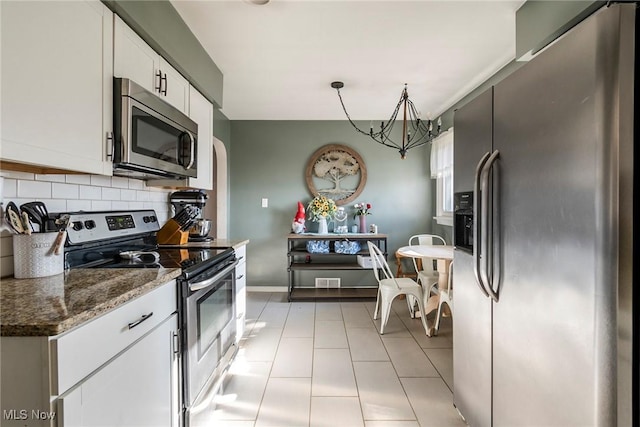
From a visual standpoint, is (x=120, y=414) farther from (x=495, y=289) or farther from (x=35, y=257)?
(x=495, y=289)

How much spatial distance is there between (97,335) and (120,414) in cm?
30

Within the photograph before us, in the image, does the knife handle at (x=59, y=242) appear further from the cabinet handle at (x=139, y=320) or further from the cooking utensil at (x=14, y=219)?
the cabinet handle at (x=139, y=320)

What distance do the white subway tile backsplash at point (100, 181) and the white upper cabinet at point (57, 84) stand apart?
1.34 ft

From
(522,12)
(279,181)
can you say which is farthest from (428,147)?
(522,12)

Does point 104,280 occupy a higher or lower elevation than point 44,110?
lower

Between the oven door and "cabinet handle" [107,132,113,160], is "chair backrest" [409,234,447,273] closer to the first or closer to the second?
the oven door

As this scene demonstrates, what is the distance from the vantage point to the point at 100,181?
5.94 feet

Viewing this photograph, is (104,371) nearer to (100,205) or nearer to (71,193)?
(71,193)

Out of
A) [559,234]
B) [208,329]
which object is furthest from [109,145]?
[559,234]

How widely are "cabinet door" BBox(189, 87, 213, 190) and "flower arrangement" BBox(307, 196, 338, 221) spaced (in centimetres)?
162

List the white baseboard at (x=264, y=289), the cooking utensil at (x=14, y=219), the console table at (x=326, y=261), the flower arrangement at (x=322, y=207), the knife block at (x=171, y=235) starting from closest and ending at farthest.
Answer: the cooking utensil at (x=14, y=219) → the knife block at (x=171, y=235) → the console table at (x=326, y=261) → the flower arrangement at (x=322, y=207) → the white baseboard at (x=264, y=289)

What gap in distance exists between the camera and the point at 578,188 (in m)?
0.93

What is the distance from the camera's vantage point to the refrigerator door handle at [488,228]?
132 centimetres

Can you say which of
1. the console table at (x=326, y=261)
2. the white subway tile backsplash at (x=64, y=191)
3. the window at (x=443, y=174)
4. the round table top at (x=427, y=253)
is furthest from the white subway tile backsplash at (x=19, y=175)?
the window at (x=443, y=174)
